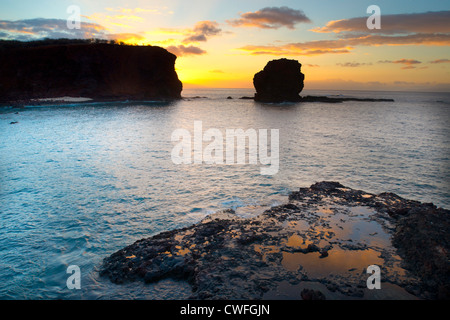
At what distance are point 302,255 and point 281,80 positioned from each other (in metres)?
93.8

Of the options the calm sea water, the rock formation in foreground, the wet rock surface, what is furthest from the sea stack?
the wet rock surface

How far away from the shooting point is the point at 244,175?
1460cm

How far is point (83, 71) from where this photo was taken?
71.5 metres

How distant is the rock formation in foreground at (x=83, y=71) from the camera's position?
216ft

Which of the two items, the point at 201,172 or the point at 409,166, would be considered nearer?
the point at 201,172

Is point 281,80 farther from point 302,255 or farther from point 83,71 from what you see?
point 302,255

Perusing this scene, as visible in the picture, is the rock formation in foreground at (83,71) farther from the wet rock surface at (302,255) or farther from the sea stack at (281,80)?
the wet rock surface at (302,255)

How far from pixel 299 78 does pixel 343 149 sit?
79.3 m

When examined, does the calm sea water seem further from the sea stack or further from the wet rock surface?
the sea stack


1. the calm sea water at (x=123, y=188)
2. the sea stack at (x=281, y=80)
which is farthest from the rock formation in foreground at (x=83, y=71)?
the calm sea water at (x=123, y=188)

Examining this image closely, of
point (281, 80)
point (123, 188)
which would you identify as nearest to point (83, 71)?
point (281, 80)

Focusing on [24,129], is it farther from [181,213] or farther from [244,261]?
[244,261]

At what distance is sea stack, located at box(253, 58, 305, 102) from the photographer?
300 feet

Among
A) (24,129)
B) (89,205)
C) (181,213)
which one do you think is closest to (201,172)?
(181,213)
